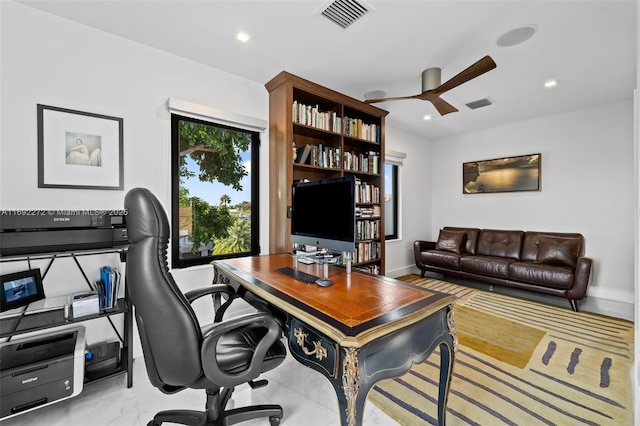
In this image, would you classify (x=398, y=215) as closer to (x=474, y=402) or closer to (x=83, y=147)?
(x=474, y=402)

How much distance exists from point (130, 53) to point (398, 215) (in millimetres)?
4150

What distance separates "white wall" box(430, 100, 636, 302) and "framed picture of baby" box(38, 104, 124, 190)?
200 inches

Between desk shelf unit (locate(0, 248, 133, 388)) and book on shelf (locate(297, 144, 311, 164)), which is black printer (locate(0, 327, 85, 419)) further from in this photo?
book on shelf (locate(297, 144, 311, 164))

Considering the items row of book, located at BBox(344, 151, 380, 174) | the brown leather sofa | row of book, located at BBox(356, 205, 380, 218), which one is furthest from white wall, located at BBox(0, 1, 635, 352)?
row of book, located at BBox(356, 205, 380, 218)

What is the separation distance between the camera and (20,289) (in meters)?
1.69

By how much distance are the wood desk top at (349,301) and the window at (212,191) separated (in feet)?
3.43

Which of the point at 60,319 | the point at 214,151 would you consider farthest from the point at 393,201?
the point at 60,319

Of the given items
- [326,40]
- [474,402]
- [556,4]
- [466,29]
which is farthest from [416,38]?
[474,402]

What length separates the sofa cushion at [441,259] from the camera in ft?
13.8

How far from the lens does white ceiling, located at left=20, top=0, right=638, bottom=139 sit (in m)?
1.90

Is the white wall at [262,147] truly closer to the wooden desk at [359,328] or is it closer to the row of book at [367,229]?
the row of book at [367,229]

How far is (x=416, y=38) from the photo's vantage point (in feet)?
7.30

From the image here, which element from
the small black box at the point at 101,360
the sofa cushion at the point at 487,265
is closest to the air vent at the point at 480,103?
the sofa cushion at the point at 487,265

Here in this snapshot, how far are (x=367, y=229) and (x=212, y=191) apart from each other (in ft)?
6.51
